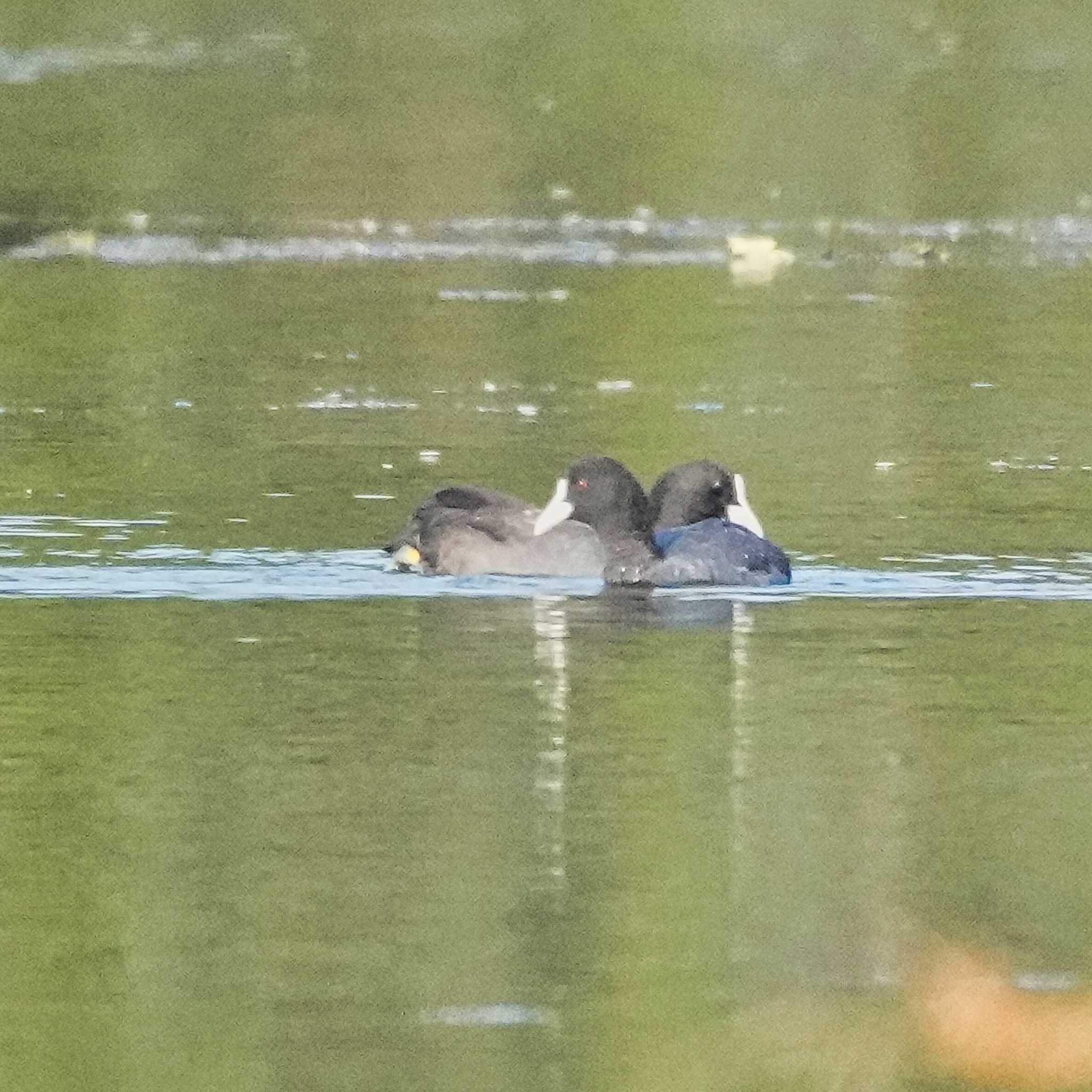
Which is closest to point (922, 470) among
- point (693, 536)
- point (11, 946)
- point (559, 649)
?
point (693, 536)

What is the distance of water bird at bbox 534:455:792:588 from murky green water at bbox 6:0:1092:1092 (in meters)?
0.18

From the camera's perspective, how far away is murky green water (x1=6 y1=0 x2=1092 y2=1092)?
855 centimetres

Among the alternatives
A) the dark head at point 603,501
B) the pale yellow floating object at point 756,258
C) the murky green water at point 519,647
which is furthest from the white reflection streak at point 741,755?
the pale yellow floating object at point 756,258

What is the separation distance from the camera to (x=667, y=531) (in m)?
15.9

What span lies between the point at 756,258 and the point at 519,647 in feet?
48.8

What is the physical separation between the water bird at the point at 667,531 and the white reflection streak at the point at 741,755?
11.5 inches

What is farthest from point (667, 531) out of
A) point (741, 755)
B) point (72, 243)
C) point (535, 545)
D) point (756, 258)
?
point (72, 243)

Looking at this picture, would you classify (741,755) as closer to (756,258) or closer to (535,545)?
(535,545)

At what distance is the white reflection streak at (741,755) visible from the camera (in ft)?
31.1

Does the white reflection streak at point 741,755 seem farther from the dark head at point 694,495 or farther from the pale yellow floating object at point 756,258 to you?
the pale yellow floating object at point 756,258

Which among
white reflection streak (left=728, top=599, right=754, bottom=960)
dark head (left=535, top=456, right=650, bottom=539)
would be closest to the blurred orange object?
white reflection streak (left=728, top=599, right=754, bottom=960)

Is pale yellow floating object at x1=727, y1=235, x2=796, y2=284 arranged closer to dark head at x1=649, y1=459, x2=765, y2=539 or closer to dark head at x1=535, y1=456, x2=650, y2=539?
dark head at x1=649, y1=459, x2=765, y2=539

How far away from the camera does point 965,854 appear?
388 inches

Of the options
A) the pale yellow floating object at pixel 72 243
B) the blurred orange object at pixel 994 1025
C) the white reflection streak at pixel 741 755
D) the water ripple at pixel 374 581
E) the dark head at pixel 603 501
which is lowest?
the blurred orange object at pixel 994 1025
